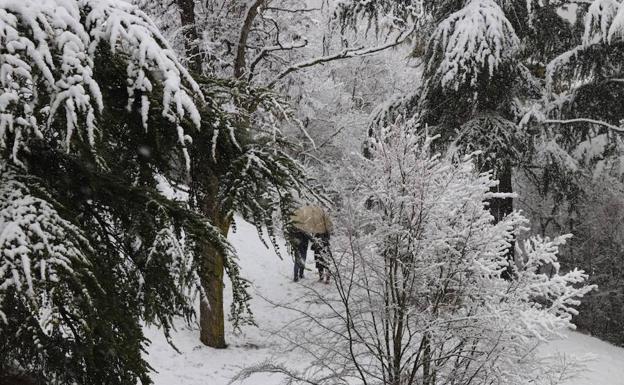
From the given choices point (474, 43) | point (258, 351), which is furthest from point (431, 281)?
point (474, 43)

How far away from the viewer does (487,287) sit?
5492 mm

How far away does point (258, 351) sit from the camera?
844 cm

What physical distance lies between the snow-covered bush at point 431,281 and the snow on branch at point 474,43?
3135 mm

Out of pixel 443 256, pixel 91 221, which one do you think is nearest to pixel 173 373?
pixel 443 256

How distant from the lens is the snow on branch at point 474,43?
802 centimetres

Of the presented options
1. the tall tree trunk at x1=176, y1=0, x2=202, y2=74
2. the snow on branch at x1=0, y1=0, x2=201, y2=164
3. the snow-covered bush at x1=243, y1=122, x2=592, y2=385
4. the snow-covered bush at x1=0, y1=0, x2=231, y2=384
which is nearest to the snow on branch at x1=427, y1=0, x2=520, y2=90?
the snow-covered bush at x1=243, y1=122, x2=592, y2=385

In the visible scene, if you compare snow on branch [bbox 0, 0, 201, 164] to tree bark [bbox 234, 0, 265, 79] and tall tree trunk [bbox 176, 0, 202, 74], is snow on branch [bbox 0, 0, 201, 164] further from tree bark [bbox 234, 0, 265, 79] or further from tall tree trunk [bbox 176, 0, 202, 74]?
tall tree trunk [bbox 176, 0, 202, 74]

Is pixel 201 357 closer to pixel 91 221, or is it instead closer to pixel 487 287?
pixel 487 287

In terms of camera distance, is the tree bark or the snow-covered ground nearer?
the snow-covered ground

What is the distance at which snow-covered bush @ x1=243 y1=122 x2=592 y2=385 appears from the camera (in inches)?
205

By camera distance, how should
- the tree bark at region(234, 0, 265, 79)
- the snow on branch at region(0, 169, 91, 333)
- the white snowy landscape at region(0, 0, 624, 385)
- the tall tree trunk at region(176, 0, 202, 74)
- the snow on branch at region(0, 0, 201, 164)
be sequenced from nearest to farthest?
the snow on branch at region(0, 169, 91, 333)
the snow on branch at region(0, 0, 201, 164)
the white snowy landscape at region(0, 0, 624, 385)
the tree bark at region(234, 0, 265, 79)
the tall tree trunk at region(176, 0, 202, 74)

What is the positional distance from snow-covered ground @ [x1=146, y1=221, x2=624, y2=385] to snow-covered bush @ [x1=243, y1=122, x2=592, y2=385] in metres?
0.57

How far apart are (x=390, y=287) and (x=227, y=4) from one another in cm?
603

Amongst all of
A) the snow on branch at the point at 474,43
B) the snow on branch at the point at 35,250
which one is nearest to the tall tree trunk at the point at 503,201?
the snow on branch at the point at 474,43
